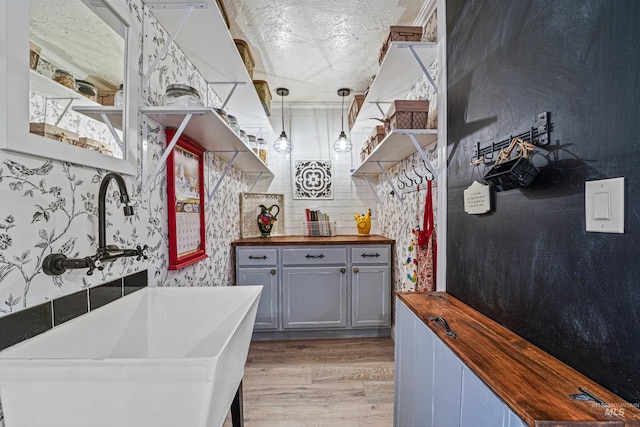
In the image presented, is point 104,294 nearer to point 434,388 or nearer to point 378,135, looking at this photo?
point 434,388

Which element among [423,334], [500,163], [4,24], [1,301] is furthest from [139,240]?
[500,163]

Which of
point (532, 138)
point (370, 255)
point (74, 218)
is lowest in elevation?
point (370, 255)

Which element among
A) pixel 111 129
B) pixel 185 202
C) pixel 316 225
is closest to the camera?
pixel 111 129

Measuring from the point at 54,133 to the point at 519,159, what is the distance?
1.31m

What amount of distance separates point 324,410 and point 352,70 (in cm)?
257

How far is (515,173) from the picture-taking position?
2.52 feet

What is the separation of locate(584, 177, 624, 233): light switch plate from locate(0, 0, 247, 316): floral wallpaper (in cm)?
136

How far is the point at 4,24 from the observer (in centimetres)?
65

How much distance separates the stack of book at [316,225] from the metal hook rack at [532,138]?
2135 mm

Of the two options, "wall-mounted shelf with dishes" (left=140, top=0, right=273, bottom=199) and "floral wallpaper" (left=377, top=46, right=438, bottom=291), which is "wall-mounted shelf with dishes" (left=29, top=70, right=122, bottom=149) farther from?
"floral wallpaper" (left=377, top=46, right=438, bottom=291)

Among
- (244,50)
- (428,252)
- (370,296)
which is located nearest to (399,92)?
(244,50)

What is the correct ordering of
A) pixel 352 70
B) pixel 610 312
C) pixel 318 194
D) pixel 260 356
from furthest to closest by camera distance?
pixel 318 194
pixel 352 70
pixel 260 356
pixel 610 312

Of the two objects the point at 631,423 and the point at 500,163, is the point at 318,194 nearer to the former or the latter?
the point at 500,163

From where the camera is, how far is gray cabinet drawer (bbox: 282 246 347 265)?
2568mm
